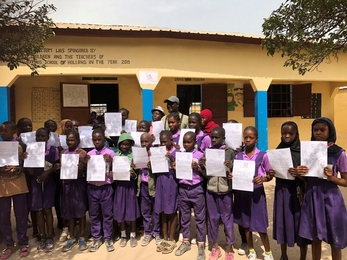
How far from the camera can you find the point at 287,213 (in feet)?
8.85

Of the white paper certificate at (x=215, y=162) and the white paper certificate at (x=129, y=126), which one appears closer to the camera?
the white paper certificate at (x=215, y=162)

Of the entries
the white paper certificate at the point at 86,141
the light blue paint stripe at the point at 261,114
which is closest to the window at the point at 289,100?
the light blue paint stripe at the point at 261,114

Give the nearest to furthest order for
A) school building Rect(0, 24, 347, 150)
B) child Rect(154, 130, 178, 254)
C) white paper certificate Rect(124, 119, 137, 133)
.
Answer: child Rect(154, 130, 178, 254) → white paper certificate Rect(124, 119, 137, 133) → school building Rect(0, 24, 347, 150)

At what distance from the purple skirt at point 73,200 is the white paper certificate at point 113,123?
3.58 feet

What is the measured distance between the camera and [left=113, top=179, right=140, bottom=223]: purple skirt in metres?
3.32

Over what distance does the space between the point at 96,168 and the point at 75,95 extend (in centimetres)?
485

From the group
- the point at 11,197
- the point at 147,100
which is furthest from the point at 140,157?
the point at 147,100

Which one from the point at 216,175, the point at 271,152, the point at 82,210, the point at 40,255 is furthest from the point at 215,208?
the point at 40,255

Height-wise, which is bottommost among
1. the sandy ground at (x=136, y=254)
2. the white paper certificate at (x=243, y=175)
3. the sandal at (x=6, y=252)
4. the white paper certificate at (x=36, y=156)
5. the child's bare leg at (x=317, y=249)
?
the sandy ground at (x=136, y=254)

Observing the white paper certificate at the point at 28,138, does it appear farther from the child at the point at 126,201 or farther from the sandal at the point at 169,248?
the sandal at the point at 169,248

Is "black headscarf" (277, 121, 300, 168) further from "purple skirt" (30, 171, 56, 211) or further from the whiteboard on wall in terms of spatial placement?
the whiteboard on wall

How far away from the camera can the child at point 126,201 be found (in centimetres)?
332

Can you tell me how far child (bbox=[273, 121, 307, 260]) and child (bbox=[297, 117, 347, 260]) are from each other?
0.56 feet

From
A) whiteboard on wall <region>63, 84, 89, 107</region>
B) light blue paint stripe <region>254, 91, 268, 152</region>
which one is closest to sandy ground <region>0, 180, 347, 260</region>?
light blue paint stripe <region>254, 91, 268, 152</region>
